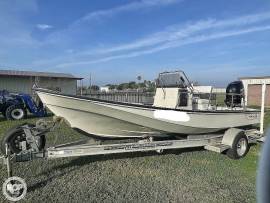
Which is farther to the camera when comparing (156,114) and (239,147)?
(239,147)

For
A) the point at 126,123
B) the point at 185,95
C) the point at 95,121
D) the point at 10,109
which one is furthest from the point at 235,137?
the point at 10,109

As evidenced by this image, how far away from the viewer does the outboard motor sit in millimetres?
8883

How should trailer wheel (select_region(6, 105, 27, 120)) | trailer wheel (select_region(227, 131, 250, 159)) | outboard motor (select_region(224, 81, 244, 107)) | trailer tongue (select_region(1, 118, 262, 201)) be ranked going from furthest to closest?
trailer wheel (select_region(6, 105, 27, 120)) → outboard motor (select_region(224, 81, 244, 107)) → trailer wheel (select_region(227, 131, 250, 159)) → trailer tongue (select_region(1, 118, 262, 201))

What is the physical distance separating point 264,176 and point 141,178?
187 inches

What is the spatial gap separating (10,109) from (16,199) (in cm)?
1077

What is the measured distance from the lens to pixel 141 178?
5648 mm

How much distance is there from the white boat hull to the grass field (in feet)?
2.14

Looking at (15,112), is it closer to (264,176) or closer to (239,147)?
(239,147)

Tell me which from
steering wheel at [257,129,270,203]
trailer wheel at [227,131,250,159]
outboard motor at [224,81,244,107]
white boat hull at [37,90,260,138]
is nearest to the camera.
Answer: steering wheel at [257,129,270,203]

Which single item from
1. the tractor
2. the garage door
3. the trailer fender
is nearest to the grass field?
the trailer fender

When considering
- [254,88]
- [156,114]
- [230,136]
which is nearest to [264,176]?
[156,114]

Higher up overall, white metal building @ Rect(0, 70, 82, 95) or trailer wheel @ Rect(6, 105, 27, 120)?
white metal building @ Rect(0, 70, 82, 95)

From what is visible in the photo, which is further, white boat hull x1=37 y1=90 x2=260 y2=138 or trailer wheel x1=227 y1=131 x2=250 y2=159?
trailer wheel x1=227 y1=131 x2=250 y2=159

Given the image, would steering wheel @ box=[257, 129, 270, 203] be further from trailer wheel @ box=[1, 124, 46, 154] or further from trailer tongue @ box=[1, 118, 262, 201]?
trailer wheel @ box=[1, 124, 46, 154]
